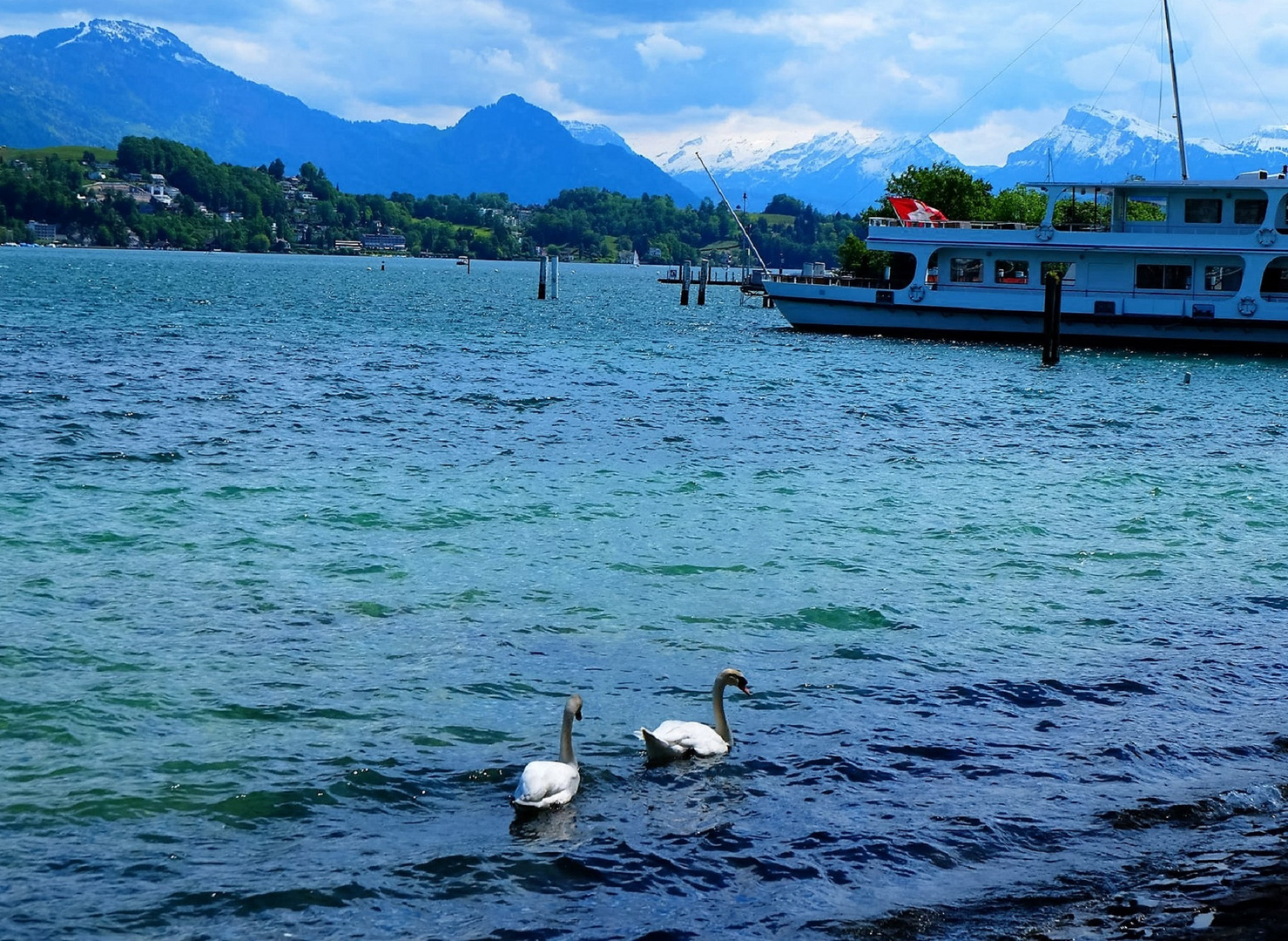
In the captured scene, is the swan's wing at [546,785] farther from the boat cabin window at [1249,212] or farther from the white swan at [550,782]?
the boat cabin window at [1249,212]

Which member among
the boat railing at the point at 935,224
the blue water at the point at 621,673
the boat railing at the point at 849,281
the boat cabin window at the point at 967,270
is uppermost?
the boat railing at the point at 935,224

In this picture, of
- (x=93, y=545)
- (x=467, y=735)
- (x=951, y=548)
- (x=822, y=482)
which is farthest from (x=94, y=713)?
(x=822, y=482)

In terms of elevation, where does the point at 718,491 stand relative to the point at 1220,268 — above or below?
below

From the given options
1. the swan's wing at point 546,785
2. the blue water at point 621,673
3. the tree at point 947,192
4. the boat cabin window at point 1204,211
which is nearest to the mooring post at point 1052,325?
the boat cabin window at point 1204,211

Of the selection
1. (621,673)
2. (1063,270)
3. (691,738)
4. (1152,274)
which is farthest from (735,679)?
(1063,270)

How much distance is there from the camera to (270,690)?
39.5 ft

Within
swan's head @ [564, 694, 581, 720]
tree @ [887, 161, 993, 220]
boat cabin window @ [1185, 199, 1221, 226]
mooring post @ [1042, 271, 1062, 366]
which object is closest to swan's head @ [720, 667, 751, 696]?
swan's head @ [564, 694, 581, 720]

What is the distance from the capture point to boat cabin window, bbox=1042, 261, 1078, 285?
5700 cm

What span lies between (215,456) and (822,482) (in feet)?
38.0

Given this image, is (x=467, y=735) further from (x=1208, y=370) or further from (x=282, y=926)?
(x=1208, y=370)

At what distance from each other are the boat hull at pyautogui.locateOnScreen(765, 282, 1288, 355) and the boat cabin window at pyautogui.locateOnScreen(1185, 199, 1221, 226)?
402cm

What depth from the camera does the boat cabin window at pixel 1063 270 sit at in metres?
57.0

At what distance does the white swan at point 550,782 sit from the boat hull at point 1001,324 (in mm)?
50387

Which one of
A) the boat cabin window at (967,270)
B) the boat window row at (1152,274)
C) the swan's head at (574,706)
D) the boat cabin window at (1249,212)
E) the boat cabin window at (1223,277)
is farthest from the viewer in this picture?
the boat cabin window at (967,270)
